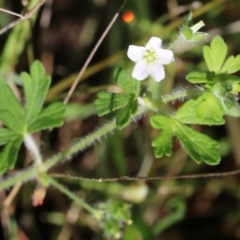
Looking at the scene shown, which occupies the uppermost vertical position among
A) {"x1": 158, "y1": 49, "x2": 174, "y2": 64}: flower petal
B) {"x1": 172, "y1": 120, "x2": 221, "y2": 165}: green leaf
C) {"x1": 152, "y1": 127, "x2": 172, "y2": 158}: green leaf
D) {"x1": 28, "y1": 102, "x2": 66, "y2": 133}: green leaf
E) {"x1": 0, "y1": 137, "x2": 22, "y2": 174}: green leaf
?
{"x1": 158, "y1": 49, "x2": 174, "y2": 64}: flower petal

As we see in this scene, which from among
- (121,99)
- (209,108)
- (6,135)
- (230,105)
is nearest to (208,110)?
(209,108)

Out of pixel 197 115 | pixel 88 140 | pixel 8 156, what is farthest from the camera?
pixel 88 140

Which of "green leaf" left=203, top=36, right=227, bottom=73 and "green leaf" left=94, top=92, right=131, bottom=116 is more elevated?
"green leaf" left=203, top=36, right=227, bottom=73

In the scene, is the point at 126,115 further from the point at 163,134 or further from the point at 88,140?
the point at 88,140

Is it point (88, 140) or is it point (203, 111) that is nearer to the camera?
point (203, 111)

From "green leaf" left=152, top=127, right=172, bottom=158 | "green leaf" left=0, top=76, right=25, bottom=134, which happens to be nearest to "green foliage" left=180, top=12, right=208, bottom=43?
"green leaf" left=152, top=127, right=172, bottom=158

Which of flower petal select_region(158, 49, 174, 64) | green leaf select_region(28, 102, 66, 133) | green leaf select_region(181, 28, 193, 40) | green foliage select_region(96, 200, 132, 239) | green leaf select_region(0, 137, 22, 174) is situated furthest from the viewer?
green foliage select_region(96, 200, 132, 239)

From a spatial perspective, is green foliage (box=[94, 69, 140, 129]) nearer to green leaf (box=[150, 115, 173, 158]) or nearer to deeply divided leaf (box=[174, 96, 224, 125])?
green leaf (box=[150, 115, 173, 158])

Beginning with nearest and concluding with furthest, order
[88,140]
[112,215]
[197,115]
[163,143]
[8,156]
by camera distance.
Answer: [197,115]
[163,143]
[8,156]
[88,140]
[112,215]

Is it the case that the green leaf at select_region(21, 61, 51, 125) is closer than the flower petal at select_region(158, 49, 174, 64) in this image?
No
